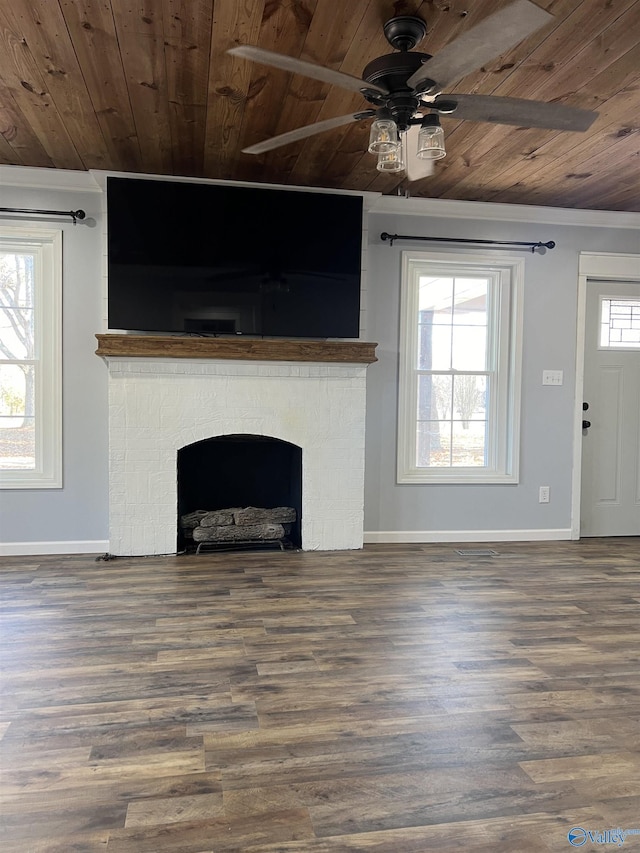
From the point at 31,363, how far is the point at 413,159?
278 cm

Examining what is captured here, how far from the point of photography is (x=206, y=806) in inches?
59.9

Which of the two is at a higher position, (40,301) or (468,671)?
(40,301)

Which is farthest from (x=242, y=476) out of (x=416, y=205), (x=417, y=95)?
(x=417, y=95)

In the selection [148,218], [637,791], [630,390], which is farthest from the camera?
[630,390]

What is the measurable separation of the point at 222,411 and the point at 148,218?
1.31m

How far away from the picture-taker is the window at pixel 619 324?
15.5 ft

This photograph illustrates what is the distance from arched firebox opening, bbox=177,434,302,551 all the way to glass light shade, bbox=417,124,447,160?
2.40m

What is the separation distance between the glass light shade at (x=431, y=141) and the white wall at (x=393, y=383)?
2.14 metres

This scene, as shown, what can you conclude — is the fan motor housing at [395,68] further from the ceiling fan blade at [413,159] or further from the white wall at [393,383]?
the white wall at [393,383]

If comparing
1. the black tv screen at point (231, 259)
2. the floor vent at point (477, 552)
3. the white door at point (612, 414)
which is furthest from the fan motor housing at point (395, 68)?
the white door at point (612, 414)

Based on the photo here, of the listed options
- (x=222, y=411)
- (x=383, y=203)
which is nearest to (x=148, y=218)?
(x=222, y=411)

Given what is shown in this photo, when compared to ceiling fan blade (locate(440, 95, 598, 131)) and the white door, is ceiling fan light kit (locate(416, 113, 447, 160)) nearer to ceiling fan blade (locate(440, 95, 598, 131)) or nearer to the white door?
ceiling fan blade (locate(440, 95, 598, 131))

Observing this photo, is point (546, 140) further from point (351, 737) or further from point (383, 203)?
point (351, 737)

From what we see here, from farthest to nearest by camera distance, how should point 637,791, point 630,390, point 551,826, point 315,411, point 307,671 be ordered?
point 630,390 < point 315,411 < point 307,671 < point 637,791 < point 551,826
